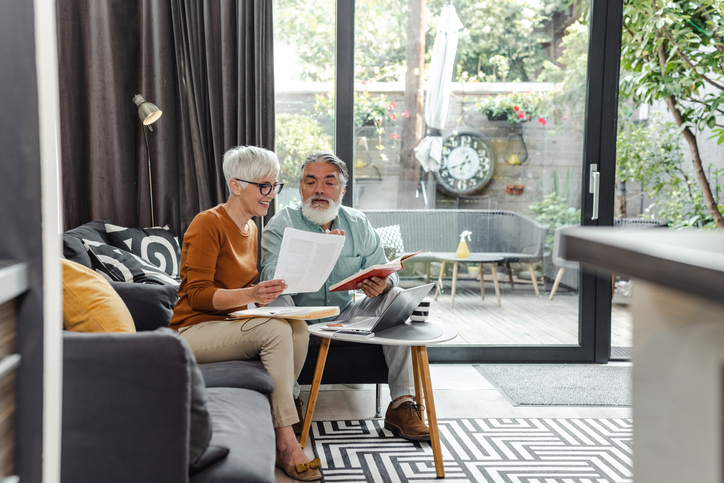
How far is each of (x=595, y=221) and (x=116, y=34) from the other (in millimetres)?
2905

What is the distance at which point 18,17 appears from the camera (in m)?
0.70

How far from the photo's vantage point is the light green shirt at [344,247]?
9.20 ft

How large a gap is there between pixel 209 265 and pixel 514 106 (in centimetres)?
223

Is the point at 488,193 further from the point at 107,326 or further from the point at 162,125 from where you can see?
the point at 107,326

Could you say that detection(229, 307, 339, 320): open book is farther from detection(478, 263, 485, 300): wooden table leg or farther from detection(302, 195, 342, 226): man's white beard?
detection(478, 263, 485, 300): wooden table leg

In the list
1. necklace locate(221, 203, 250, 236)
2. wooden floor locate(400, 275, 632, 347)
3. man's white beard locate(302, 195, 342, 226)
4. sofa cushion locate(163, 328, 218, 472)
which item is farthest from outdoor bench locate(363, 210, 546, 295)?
sofa cushion locate(163, 328, 218, 472)

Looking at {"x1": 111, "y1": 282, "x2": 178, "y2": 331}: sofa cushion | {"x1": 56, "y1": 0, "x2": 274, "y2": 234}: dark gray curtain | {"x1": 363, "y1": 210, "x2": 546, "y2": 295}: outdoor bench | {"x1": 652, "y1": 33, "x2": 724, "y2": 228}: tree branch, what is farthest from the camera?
{"x1": 652, "y1": 33, "x2": 724, "y2": 228}: tree branch

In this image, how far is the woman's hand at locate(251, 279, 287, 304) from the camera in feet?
7.19

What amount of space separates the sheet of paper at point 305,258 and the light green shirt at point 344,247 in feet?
1.57

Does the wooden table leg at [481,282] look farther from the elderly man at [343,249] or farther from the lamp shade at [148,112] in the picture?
the lamp shade at [148,112]

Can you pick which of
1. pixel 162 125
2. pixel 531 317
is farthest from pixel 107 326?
pixel 531 317

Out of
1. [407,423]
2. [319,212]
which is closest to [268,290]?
[319,212]

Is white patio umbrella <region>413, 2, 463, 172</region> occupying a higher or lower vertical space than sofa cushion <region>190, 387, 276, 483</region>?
higher

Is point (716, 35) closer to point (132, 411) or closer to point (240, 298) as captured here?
point (240, 298)
